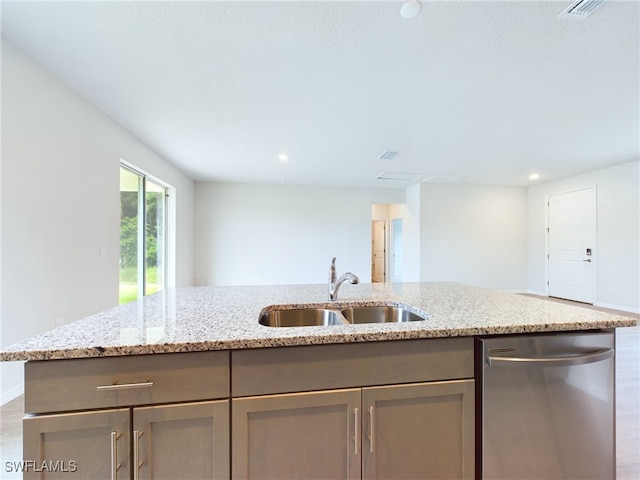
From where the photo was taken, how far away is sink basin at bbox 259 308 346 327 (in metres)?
1.51

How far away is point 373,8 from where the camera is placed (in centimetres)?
164

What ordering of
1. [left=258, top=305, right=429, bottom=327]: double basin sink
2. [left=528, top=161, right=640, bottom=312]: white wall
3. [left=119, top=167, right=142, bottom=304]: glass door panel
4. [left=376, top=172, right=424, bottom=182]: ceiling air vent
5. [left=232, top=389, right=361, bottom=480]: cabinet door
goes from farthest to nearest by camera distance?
1. [left=376, top=172, right=424, bottom=182]: ceiling air vent
2. [left=528, top=161, right=640, bottom=312]: white wall
3. [left=119, top=167, right=142, bottom=304]: glass door panel
4. [left=258, top=305, right=429, bottom=327]: double basin sink
5. [left=232, top=389, right=361, bottom=480]: cabinet door

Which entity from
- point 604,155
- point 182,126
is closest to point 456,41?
point 182,126

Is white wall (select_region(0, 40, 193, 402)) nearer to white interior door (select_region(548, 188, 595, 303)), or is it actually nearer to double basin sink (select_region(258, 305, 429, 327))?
double basin sink (select_region(258, 305, 429, 327))

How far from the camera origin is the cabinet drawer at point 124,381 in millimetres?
820

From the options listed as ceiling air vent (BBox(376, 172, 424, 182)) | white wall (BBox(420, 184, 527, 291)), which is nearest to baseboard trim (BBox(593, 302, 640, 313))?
white wall (BBox(420, 184, 527, 291))

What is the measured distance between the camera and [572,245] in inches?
221

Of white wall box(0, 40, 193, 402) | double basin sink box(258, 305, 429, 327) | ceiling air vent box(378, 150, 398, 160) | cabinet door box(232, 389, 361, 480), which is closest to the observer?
cabinet door box(232, 389, 361, 480)

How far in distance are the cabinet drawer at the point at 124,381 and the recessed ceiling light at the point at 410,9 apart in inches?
78.1

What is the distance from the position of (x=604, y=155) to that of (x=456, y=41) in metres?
4.24

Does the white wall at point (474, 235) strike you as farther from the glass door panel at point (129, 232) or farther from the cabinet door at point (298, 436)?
the cabinet door at point (298, 436)

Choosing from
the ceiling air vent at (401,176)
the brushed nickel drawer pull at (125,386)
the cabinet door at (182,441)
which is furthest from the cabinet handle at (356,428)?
the ceiling air vent at (401,176)

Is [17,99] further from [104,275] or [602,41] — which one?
[602,41]

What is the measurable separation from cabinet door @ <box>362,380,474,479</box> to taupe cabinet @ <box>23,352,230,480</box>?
19.6 inches
